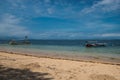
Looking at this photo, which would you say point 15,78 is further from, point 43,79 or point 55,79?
point 55,79

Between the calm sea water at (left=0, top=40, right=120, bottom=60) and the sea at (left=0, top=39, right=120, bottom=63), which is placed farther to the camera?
the calm sea water at (left=0, top=40, right=120, bottom=60)

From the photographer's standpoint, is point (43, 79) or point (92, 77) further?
point (92, 77)

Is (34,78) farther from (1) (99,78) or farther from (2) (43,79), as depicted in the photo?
(1) (99,78)

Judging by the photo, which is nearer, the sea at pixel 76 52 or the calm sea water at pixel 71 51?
the sea at pixel 76 52

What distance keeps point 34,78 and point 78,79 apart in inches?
76.6

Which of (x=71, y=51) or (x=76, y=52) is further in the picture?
(x=71, y=51)

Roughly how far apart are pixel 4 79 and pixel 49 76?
6.52 feet

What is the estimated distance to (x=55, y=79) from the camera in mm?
6992

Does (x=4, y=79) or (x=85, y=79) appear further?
(x=85, y=79)

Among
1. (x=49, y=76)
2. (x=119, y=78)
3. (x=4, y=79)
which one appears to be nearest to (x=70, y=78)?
(x=49, y=76)

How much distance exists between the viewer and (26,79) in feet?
22.5

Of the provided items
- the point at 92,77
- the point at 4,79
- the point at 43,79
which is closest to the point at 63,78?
the point at 43,79

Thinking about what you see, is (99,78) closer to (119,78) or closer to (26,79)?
(119,78)

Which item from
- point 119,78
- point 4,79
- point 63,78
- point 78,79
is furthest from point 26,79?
point 119,78
